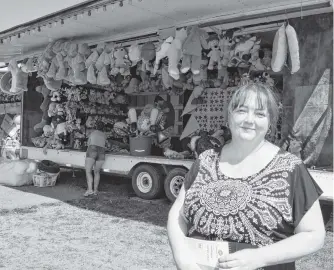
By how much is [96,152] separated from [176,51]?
2782mm

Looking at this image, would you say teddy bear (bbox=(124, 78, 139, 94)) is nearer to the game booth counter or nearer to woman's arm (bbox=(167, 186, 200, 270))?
the game booth counter

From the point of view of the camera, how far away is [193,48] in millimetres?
6285

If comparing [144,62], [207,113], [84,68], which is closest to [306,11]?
[144,62]

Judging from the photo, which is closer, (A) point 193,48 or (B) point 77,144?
(A) point 193,48

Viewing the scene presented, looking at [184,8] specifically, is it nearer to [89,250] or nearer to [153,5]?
[153,5]

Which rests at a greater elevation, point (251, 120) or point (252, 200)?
point (251, 120)

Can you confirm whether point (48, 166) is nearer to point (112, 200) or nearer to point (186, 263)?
point (112, 200)

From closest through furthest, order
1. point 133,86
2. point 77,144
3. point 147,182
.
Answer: point 147,182 → point 77,144 → point 133,86

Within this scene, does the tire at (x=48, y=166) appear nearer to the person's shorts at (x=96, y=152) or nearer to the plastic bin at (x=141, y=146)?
the person's shorts at (x=96, y=152)

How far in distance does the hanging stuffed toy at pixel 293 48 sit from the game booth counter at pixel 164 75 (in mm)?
16

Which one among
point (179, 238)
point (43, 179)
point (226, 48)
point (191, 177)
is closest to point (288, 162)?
point (191, 177)

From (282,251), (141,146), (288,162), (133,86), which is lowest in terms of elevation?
(141,146)

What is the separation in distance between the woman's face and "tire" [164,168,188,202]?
5087 mm

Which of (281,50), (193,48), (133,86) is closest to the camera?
(281,50)
